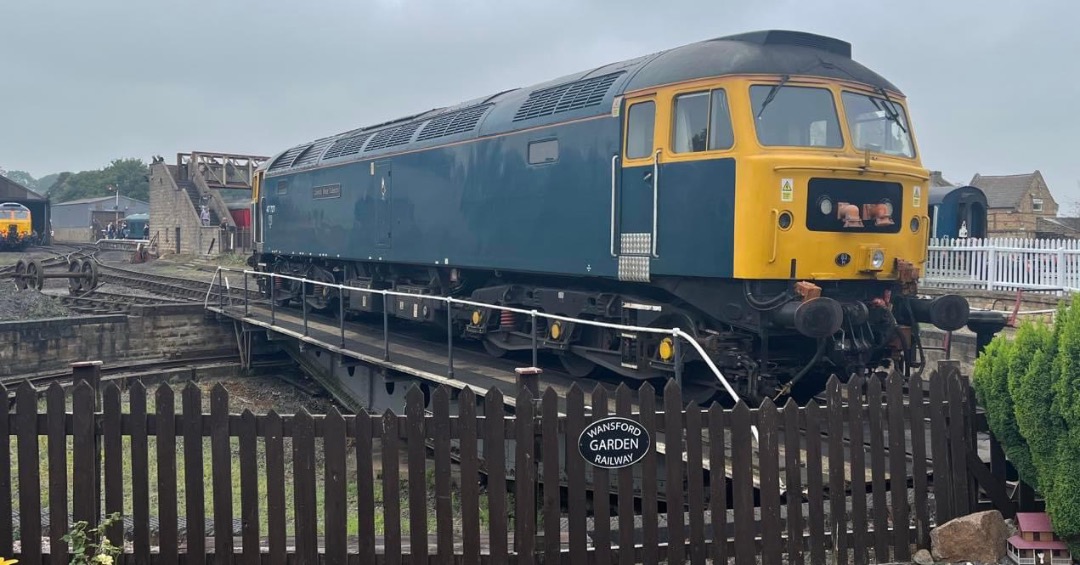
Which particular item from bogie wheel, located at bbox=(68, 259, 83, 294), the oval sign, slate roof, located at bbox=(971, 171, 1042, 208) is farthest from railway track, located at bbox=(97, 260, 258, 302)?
slate roof, located at bbox=(971, 171, 1042, 208)

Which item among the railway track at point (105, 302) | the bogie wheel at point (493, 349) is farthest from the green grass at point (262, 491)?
the railway track at point (105, 302)

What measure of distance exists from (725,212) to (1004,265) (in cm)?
1077

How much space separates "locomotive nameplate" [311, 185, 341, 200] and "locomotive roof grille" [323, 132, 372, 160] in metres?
0.58

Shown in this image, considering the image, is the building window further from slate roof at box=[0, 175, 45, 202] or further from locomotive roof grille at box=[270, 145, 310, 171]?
slate roof at box=[0, 175, 45, 202]

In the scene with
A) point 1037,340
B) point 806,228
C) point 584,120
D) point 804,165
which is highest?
point 584,120

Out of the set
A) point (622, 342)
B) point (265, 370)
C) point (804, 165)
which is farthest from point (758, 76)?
point (265, 370)

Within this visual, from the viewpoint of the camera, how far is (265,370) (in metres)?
17.3

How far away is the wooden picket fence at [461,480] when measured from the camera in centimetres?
497

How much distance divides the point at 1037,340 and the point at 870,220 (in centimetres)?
355

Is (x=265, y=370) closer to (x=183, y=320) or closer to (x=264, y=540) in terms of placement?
(x=183, y=320)

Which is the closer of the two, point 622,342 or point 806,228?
point 806,228

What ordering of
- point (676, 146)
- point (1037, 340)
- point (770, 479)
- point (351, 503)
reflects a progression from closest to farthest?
point (1037, 340) < point (770, 479) < point (676, 146) < point (351, 503)

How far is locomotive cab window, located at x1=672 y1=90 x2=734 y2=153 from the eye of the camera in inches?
317

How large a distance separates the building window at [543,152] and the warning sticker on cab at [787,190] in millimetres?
2960
